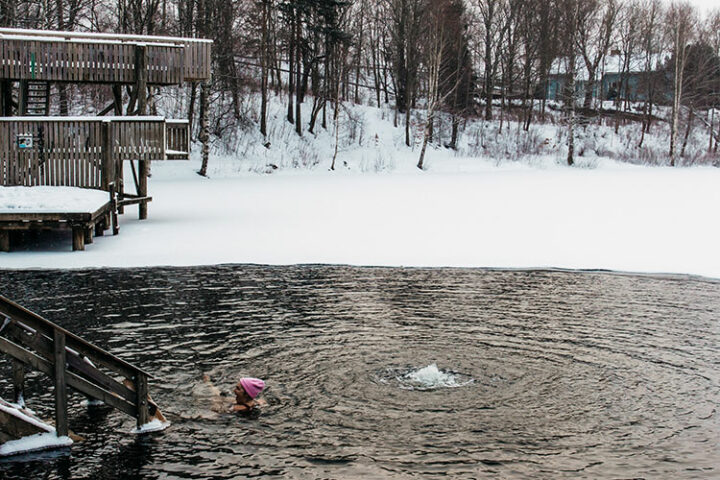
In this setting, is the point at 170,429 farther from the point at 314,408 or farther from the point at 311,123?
the point at 311,123

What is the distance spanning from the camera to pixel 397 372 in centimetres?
1002

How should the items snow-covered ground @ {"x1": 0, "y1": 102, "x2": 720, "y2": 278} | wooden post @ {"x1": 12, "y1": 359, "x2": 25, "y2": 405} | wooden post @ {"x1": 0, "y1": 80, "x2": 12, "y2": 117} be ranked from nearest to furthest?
1. wooden post @ {"x1": 12, "y1": 359, "x2": 25, "y2": 405}
2. snow-covered ground @ {"x1": 0, "y1": 102, "x2": 720, "y2": 278}
3. wooden post @ {"x1": 0, "y1": 80, "x2": 12, "y2": 117}

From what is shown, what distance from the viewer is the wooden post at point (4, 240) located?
1844cm

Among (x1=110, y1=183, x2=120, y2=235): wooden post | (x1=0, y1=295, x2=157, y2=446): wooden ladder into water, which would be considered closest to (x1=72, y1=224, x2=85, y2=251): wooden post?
(x1=110, y1=183, x2=120, y2=235): wooden post

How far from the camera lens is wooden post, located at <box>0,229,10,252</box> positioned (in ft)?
60.5

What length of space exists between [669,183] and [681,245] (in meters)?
17.0

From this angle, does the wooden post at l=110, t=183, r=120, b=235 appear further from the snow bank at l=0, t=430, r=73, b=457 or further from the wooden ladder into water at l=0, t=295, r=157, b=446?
the snow bank at l=0, t=430, r=73, b=457

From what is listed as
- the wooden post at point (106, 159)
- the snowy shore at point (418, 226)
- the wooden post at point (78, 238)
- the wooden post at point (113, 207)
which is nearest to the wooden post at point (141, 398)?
the snowy shore at point (418, 226)

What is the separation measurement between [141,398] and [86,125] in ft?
48.5

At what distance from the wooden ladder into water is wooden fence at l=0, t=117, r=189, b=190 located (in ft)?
45.3

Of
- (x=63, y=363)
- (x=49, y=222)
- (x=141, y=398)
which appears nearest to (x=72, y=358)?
(x=63, y=363)

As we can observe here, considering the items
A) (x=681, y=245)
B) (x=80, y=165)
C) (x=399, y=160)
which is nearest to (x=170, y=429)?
(x=80, y=165)

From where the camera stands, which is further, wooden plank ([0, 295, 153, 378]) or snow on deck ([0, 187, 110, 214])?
snow on deck ([0, 187, 110, 214])

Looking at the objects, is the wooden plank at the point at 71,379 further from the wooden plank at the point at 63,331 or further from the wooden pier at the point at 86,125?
the wooden pier at the point at 86,125
